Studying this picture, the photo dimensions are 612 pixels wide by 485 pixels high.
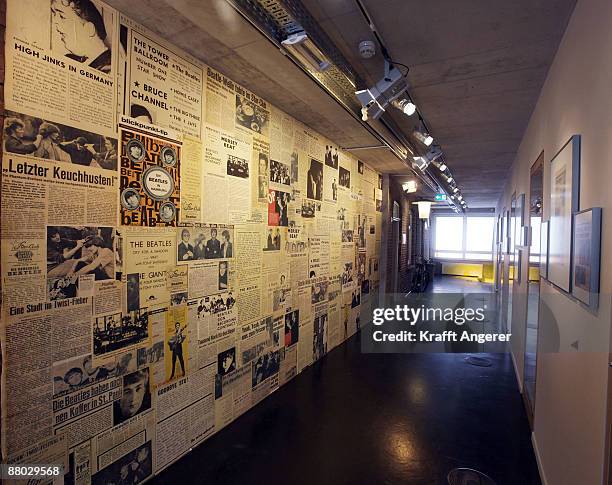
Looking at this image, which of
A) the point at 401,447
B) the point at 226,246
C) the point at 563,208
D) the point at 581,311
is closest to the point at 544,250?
the point at 563,208

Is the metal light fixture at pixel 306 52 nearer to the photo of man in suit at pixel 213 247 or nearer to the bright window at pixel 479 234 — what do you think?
the photo of man in suit at pixel 213 247

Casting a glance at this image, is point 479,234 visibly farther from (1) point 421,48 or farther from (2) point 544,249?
(1) point 421,48

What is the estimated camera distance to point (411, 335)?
5008 millimetres

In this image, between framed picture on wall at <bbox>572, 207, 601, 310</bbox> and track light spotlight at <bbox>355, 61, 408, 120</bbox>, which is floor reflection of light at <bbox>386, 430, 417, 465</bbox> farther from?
track light spotlight at <bbox>355, 61, 408, 120</bbox>

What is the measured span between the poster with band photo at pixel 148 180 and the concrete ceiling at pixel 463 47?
43.2 inches

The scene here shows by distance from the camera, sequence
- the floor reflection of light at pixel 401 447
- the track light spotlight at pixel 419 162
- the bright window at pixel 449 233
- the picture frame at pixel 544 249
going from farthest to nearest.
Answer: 1. the bright window at pixel 449 233
2. the track light spotlight at pixel 419 162
3. the floor reflection of light at pixel 401 447
4. the picture frame at pixel 544 249

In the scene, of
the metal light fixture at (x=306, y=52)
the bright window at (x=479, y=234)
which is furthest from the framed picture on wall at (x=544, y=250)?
the bright window at (x=479, y=234)

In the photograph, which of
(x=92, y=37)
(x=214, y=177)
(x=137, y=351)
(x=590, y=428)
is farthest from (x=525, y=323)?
(x=92, y=37)

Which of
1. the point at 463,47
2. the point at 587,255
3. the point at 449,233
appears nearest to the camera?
the point at 587,255

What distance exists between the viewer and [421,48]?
2109mm

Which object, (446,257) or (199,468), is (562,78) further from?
(446,257)

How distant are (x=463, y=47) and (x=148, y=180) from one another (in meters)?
1.96

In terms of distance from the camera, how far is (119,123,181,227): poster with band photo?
180 centimetres

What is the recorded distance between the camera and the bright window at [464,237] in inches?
517
